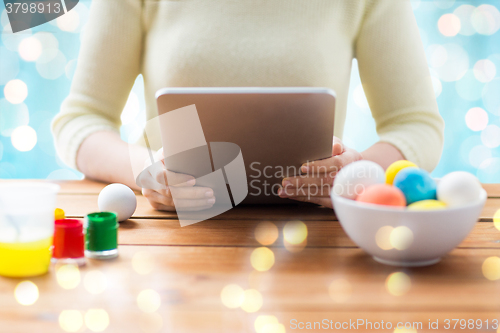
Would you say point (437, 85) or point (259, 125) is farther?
point (437, 85)

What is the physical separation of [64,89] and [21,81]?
23cm

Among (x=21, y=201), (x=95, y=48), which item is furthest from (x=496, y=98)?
(x=21, y=201)

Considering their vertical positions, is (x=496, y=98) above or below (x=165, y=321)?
below

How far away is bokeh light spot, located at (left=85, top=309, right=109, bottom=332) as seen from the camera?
1.19ft

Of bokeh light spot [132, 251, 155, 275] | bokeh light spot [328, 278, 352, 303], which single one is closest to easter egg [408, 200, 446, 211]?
bokeh light spot [328, 278, 352, 303]

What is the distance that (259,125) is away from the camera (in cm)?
65

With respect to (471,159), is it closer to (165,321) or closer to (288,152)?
(288,152)

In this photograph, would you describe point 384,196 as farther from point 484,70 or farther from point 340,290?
point 484,70

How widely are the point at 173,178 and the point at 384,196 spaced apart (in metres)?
0.40

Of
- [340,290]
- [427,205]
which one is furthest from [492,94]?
[340,290]

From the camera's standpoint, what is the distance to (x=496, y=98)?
2332 mm

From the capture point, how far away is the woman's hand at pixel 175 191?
2.41 feet

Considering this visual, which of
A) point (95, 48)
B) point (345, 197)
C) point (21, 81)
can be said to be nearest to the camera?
point (345, 197)

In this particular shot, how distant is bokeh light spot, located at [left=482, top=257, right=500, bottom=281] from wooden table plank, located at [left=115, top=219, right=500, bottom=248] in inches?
2.3
